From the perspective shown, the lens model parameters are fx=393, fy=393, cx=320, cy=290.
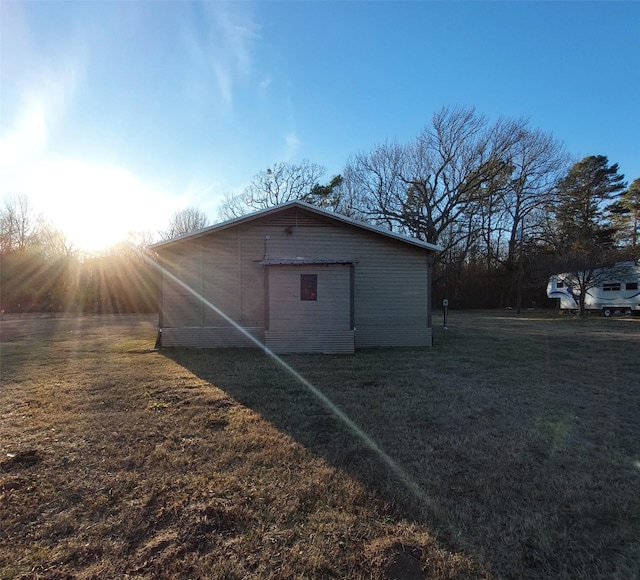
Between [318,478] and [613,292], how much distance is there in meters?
26.8

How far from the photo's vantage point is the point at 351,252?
10.2 m

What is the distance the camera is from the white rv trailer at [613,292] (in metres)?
21.6

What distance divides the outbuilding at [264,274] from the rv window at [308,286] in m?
0.66

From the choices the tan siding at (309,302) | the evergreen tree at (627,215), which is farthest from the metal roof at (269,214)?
the evergreen tree at (627,215)

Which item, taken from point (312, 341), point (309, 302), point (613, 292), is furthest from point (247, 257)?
point (613, 292)

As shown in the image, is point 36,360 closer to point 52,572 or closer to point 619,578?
point 52,572

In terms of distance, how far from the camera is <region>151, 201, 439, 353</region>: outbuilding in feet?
32.8

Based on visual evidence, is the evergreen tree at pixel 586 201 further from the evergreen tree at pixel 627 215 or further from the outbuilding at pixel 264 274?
the outbuilding at pixel 264 274

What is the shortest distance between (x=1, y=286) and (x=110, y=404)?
28.8m

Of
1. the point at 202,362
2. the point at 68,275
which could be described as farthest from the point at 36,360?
the point at 68,275

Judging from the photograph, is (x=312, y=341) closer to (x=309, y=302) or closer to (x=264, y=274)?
(x=309, y=302)

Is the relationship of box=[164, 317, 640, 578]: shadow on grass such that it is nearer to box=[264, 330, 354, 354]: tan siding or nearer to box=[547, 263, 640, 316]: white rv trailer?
box=[264, 330, 354, 354]: tan siding

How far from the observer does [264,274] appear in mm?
9547

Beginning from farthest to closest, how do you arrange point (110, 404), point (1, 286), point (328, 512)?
point (1, 286) < point (110, 404) < point (328, 512)
